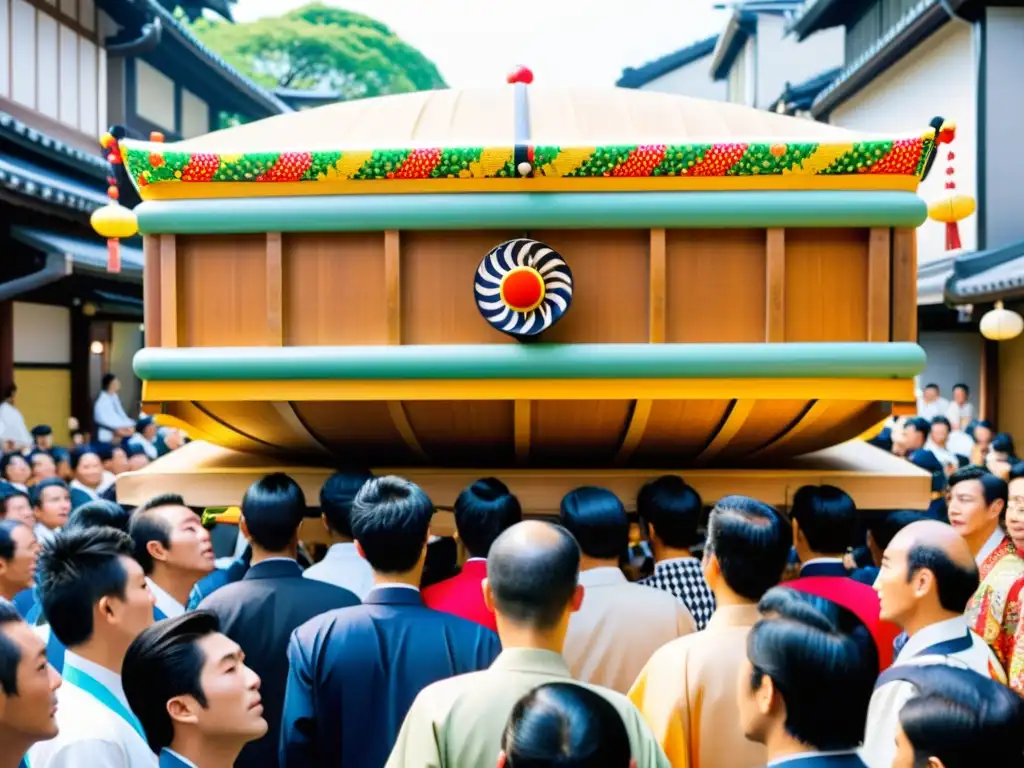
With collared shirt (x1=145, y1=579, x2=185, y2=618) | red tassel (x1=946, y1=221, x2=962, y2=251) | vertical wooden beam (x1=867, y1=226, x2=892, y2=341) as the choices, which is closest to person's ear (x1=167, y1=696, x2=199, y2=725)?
collared shirt (x1=145, y1=579, x2=185, y2=618)

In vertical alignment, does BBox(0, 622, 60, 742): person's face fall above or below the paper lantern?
below

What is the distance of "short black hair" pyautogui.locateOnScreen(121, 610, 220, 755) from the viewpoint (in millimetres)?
2141

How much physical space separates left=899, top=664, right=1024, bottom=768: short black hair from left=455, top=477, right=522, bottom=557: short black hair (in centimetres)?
177

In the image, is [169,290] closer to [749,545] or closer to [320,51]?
[749,545]

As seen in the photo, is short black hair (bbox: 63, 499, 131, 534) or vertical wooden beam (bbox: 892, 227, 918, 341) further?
short black hair (bbox: 63, 499, 131, 534)

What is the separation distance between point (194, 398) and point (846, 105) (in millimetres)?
17015

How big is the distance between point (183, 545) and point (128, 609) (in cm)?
85

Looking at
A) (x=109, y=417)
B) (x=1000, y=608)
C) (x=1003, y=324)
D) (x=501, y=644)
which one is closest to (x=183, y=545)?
(x=501, y=644)

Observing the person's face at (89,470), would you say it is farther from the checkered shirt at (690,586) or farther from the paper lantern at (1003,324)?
the paper lantern at (1003,324)

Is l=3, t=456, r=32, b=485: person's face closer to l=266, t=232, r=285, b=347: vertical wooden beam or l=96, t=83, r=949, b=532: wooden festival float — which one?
l=96, t=83, r=949, b=532: wooden festival float

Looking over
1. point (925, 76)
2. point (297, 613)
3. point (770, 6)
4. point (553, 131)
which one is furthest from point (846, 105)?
point (297, 613)

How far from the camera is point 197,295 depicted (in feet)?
11.2

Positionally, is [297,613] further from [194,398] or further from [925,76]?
[925,76]

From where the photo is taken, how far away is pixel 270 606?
2980 mm
